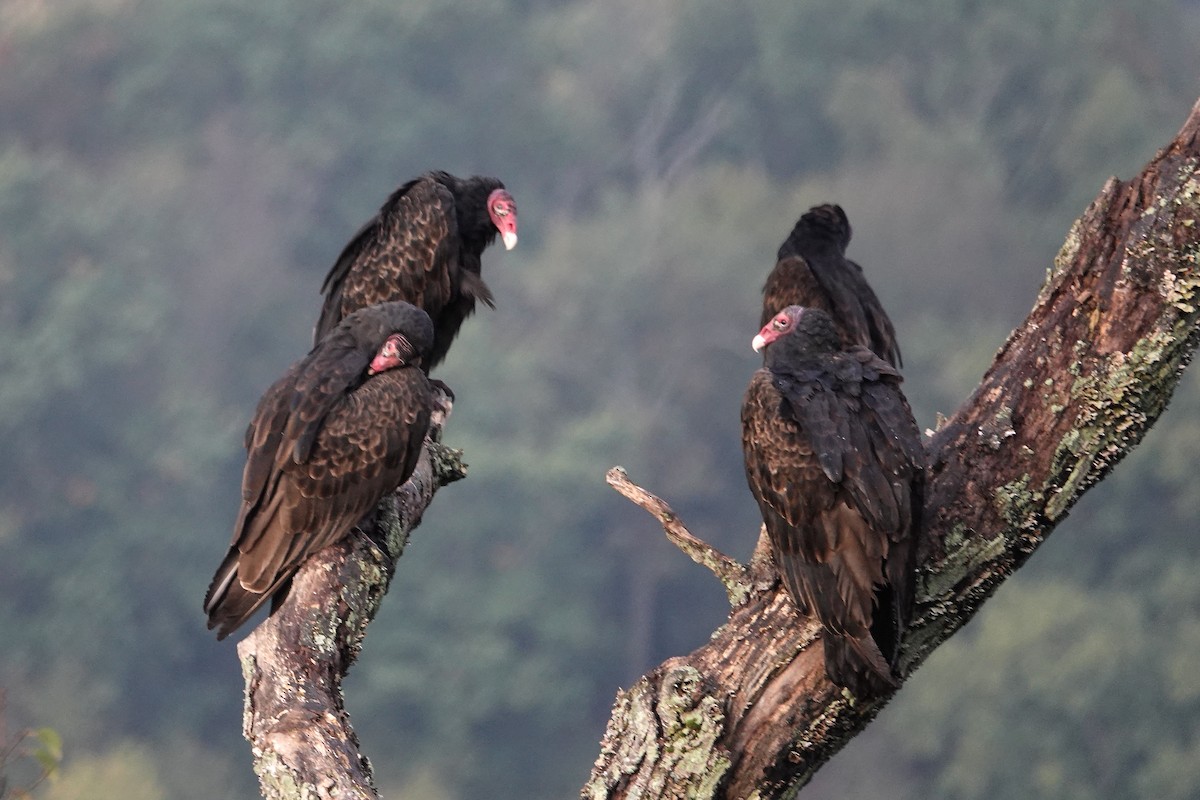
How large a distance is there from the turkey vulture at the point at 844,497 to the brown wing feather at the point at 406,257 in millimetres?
2097

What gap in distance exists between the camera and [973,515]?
10.3ft

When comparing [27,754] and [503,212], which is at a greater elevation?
[503,212]

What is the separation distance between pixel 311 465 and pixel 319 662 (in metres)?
0.94

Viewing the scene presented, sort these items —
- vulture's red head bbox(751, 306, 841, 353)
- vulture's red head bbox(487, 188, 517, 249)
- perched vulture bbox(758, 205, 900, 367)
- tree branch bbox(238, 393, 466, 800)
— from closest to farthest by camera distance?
tree branch bbox(238, 393, 466, 800) < vulture's red head bbox(751, 306, 841, 353) < vulture's red head bbox(487, 188, 517, 249) < perched vulture bbox(758, 205, 900, 367)

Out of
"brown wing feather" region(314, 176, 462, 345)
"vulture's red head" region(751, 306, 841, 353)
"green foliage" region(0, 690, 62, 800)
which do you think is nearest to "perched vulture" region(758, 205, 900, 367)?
"brown wing feather" region(314, 176, 462, 345)

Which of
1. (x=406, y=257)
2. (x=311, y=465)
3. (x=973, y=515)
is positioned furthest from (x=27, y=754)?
(x=973, y=515)

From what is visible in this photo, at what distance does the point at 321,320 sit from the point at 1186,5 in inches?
459

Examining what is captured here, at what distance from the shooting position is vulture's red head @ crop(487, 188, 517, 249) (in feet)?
17.9

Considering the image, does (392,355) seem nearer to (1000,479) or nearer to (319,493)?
(319,493)

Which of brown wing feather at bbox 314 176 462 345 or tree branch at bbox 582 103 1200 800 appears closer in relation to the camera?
tree branch at bbox 582 103 1200 800

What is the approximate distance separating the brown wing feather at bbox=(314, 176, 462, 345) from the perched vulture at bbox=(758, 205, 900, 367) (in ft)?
4.54

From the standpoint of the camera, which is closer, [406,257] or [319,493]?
[319,493]

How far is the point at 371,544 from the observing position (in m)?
3.81

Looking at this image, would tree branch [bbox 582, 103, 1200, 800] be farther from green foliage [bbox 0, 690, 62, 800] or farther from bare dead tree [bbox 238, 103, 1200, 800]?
green foliage [bbox 0, 690, 62, 800]
